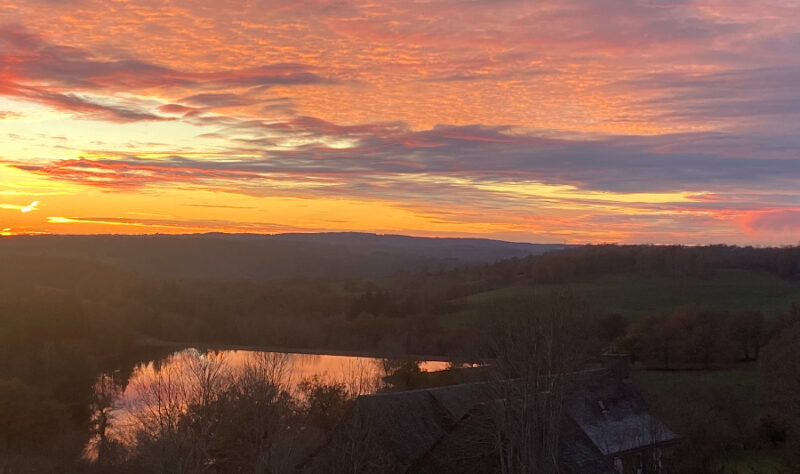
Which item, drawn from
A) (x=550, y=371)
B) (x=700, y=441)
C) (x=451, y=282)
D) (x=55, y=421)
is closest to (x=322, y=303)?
(x=451, y=282)

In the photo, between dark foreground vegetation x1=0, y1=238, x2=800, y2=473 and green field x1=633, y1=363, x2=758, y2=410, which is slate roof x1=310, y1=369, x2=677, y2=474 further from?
green field x1=633, y1=363, x2=758, y2=410

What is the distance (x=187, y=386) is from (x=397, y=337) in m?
36.9

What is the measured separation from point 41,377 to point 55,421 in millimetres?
10396

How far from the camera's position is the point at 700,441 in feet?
101

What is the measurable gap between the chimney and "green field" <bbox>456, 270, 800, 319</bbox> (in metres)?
35.3

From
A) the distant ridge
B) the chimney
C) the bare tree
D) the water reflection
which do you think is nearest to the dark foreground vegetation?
the bare tree

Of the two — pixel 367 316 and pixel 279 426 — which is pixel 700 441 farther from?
pixel 367 316

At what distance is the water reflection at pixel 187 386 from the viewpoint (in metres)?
26.7

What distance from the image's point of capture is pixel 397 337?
2913 inches

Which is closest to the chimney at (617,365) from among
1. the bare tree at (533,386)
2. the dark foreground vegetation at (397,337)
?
the dark foreground vegetation at (397,337)

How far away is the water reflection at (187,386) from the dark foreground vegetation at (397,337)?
385 mm

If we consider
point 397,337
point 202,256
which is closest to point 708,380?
point 397,337

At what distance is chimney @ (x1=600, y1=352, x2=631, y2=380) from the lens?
32.1 metres

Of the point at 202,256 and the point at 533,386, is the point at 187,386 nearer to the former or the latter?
the point at 533,386
